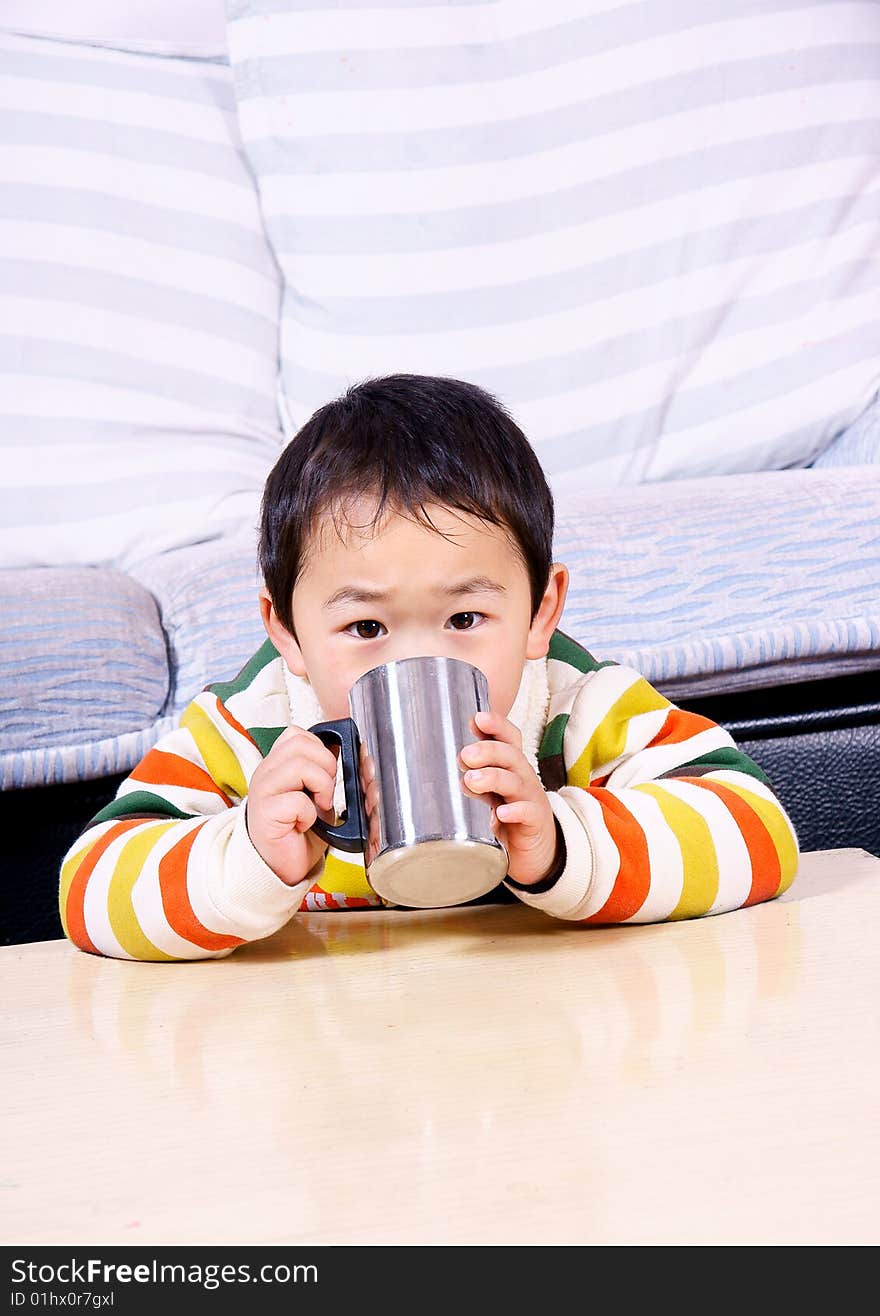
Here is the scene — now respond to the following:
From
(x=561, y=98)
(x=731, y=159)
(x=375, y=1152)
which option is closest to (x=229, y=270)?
(x=561, y=98)

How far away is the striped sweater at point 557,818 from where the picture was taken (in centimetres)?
71

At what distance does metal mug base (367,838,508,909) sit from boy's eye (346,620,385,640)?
189 millimetres

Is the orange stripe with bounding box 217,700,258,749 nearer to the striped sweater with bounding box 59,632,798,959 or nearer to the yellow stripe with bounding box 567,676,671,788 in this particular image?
the striped sweater with bounding box 59,632,798,959

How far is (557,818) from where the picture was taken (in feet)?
2.38

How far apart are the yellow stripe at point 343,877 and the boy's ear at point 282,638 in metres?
0.13

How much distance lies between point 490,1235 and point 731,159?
1.60 meters

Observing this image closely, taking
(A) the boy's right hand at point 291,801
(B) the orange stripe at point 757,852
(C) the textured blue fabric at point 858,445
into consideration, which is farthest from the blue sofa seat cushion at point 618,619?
(A) the boy's right hand at point 291,801

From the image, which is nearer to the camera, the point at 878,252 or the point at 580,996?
the point at 580,996

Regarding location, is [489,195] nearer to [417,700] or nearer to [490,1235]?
[417,700]

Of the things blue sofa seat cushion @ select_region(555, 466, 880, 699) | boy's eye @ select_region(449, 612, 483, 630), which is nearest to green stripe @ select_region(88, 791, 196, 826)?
boy's eye @ select_region(449, 612, 483, 630)

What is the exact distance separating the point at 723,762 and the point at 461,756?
0.30m

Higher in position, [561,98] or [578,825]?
[561,98]

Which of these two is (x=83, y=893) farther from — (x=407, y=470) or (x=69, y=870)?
(x=407, y=470)

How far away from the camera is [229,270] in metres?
1.71
